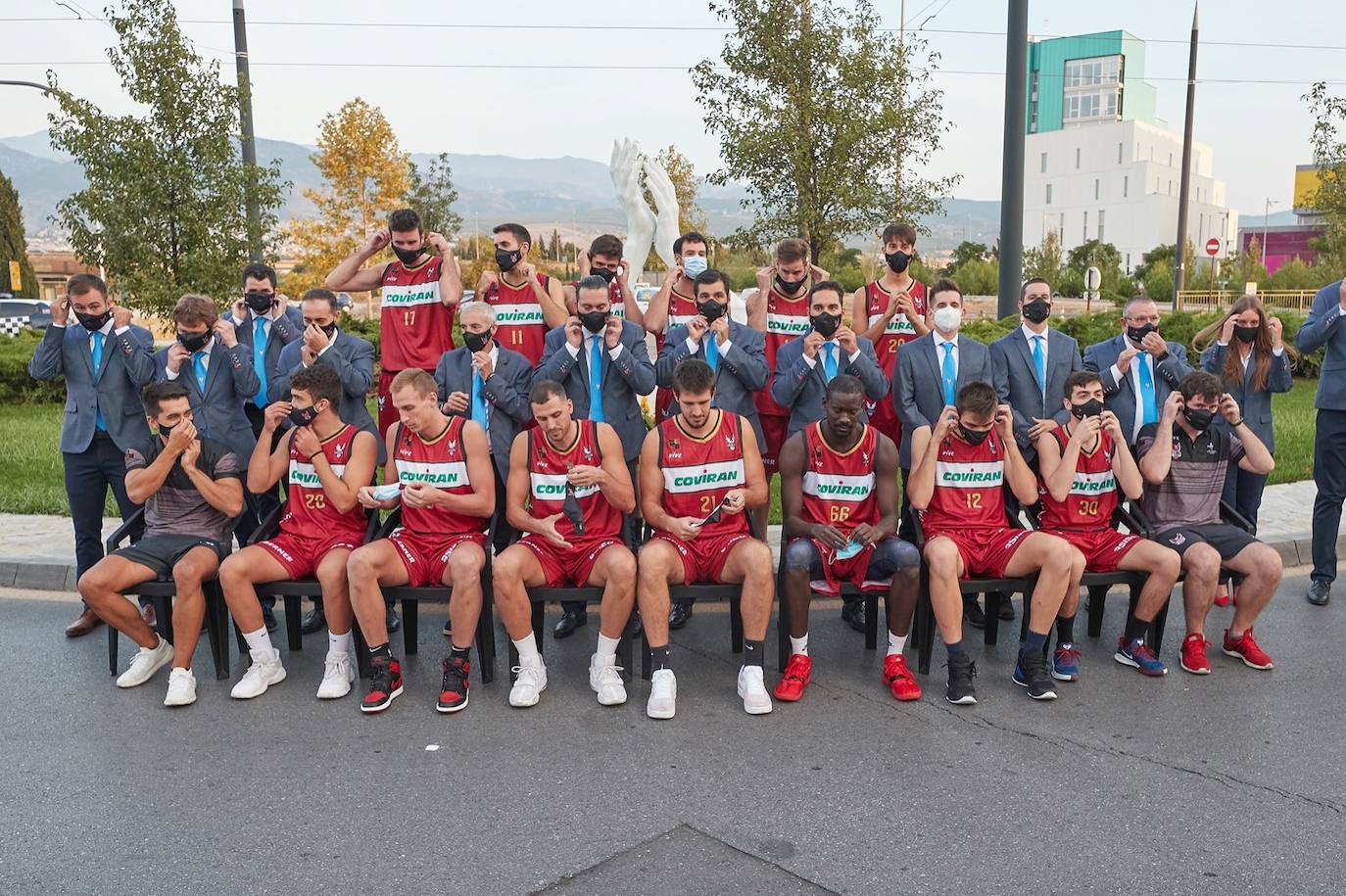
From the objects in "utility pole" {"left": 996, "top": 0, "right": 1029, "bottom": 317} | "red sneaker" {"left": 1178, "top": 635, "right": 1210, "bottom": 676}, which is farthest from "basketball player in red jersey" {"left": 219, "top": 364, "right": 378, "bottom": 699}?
"utility pole" {"left": 996, "top": 0, "right": 1029, "bottom": 317}

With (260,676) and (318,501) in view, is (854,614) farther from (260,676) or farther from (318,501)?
(260,676)

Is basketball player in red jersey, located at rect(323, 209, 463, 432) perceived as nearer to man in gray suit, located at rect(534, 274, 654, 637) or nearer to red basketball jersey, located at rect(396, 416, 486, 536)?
man in gray suit, located at rect(534, 274, 654, 637)

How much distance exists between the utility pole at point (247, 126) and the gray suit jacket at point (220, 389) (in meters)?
7.39

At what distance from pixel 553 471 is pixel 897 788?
2.41 metres

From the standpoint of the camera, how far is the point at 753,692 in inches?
214

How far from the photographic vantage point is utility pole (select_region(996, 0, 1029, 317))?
11.3 meters

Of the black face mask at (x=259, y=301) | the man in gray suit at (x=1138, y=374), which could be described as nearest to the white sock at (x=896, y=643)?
the man in gray suit at (x=1138, y=374)

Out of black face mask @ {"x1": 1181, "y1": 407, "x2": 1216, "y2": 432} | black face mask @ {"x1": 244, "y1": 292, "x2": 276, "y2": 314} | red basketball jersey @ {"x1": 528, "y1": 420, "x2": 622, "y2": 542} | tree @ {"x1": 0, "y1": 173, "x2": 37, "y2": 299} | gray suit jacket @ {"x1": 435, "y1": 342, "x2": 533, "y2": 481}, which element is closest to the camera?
red basketball jersey @ {"x1": 528, "y1": 420, "x2": 622, "y2": 542}

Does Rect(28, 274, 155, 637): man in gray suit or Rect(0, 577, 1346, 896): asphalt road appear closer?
Rect(0, 577, 1346, 896): asphalt road

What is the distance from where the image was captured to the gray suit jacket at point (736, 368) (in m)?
6.75

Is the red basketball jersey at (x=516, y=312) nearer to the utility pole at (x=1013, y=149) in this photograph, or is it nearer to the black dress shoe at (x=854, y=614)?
the black dress shoe at (x=854, y=614)

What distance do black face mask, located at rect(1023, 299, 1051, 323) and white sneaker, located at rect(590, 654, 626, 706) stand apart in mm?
3239

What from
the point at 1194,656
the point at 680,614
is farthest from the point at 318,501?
the point at 1194,656

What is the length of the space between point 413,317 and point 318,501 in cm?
163
